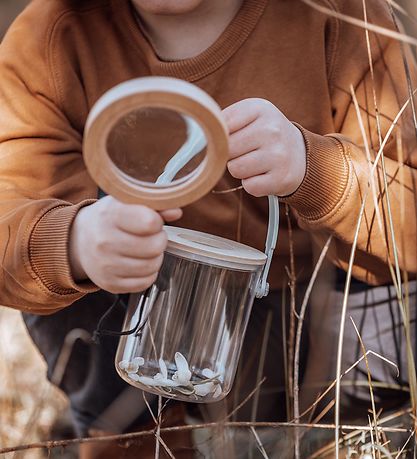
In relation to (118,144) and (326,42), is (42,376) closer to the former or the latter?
(326,42)

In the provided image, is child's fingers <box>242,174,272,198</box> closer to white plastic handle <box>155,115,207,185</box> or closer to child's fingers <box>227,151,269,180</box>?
child's fingers <box>227,151,269,180</box>

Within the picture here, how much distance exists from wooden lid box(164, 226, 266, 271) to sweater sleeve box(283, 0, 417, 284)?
0.12m

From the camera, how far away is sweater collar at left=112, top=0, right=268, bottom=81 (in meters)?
1.29

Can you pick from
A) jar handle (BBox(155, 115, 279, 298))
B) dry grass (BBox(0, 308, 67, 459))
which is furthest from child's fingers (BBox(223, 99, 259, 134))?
dry grass (BBox(0, 308, 67, 459))

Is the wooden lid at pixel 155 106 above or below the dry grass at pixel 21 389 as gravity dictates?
above

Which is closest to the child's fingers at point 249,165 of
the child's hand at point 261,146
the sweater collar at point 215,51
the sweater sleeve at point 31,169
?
the child's hand at point 261,146

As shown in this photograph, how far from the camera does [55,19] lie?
131 centimetres

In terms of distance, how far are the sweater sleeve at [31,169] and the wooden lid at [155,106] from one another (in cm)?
27

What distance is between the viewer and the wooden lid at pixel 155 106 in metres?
0.74

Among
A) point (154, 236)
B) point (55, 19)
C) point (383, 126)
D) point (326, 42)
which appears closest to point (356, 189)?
point (383, 126)

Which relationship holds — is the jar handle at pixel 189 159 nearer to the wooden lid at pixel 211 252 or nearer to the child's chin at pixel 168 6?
the wooden lid at pixel 211 252

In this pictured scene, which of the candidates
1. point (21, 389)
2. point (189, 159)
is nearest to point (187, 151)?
point (189, 159)

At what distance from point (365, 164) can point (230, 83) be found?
268mm

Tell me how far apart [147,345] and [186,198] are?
0.35m
